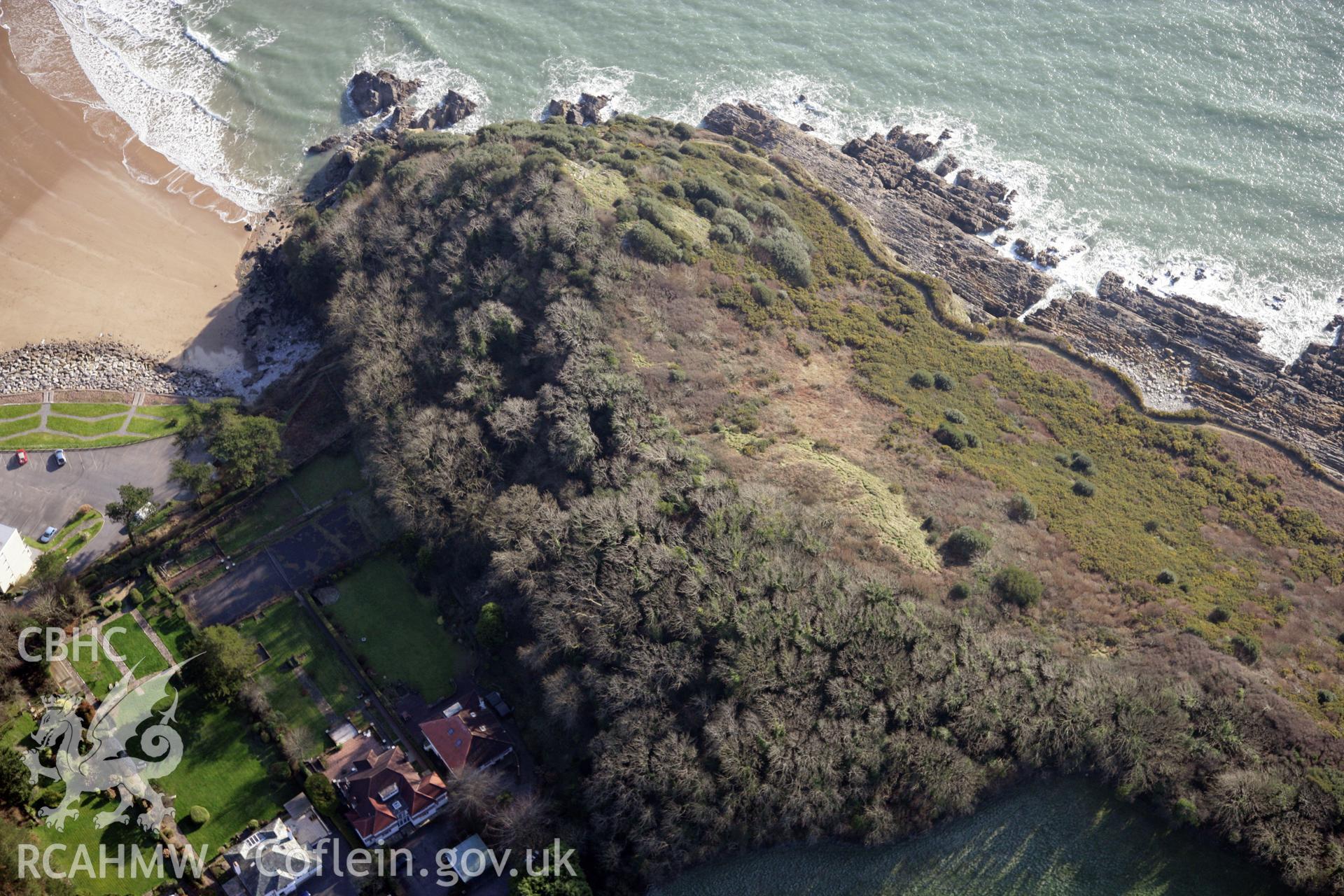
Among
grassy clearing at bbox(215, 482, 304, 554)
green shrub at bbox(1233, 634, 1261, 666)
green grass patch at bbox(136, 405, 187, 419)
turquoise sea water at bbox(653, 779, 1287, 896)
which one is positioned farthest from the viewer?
green grass patch at bbox(136, 405, 187, 419)

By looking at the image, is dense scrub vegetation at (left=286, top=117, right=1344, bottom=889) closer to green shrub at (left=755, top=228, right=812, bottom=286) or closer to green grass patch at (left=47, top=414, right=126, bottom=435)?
green shrub at (left=755, top=228, right=812, bottom=286)

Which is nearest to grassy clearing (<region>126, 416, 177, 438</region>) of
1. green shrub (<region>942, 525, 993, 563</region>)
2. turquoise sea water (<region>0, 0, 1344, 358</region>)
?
turquoise sea water (<region>0, 0, 1344, 358</region>)

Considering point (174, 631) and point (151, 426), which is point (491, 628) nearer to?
point (174, 631)

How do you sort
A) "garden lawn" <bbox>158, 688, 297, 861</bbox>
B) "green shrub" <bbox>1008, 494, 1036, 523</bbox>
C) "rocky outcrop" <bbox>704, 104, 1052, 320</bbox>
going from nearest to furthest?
"garden lawn" <bbox>158, 688, 297, 861</bbox>, "green shrub" <bbox>1008, 494, 1036, 523</bbox>, "rocky outcrop" <bbox>704, 104, 1052, 320</bbox>

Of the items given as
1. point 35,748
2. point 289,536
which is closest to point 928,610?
point 289,536

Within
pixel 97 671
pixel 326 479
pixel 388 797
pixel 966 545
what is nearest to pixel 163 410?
pixel 326 479

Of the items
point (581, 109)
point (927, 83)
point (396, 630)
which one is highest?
point (927, 83)

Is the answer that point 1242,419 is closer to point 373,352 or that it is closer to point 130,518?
point 373,352
